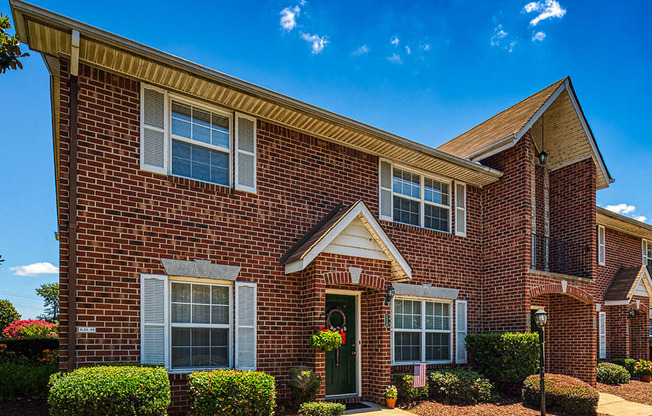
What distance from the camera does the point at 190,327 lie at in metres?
8.43

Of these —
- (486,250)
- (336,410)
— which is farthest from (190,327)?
(486,250)

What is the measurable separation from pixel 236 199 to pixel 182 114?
1.82 m

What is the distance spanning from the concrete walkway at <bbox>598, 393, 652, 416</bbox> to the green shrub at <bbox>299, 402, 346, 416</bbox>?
6752mm

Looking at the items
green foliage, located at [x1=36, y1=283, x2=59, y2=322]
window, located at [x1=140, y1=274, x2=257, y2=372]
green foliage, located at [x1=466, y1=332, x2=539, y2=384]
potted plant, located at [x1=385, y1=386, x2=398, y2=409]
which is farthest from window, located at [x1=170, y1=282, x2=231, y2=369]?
green foliage, located at [x1=36, y1=283, x2=59, y2=322]

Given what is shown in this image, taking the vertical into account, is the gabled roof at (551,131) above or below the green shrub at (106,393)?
above

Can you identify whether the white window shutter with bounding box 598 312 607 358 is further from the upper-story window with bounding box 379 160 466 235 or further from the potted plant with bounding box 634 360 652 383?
the upper-story window with bounding box 379 160 466 235

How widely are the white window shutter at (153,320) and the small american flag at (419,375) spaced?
5.42 m

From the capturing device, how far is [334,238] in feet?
31.0

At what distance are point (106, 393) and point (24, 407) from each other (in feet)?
8.68

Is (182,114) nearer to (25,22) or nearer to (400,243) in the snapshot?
(25,22)

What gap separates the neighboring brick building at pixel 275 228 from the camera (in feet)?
25.4

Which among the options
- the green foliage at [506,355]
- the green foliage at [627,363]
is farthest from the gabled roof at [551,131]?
the green foliage at [627,363]

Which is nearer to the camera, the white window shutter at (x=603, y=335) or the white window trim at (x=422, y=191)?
the white window trim at (x=422, y=191)

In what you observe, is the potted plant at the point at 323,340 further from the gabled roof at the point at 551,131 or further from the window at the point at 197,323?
the gabled roof at the point at 551,131
